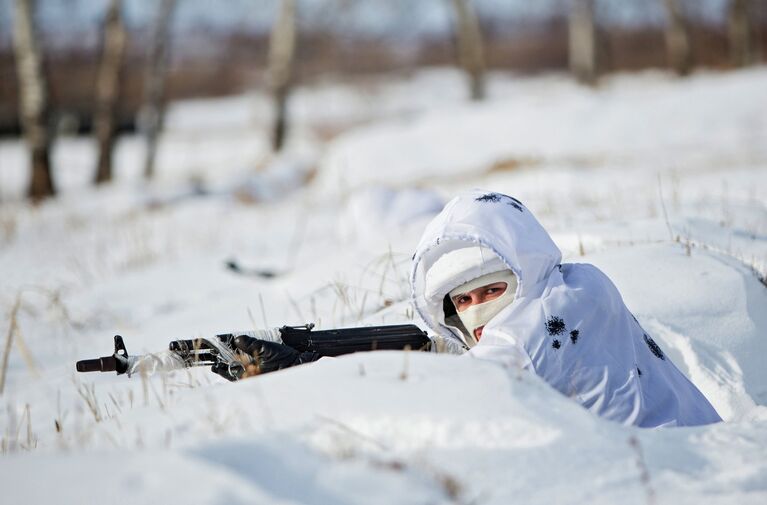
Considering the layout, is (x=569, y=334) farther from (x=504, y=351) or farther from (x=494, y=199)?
(x=494, y=199)

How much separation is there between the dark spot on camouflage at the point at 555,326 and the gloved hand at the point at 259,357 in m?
0.83

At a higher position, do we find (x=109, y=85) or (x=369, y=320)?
(x=109, y=85)

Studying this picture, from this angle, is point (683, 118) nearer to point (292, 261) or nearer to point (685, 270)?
point (292, 261)

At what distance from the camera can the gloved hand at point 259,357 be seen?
242cm

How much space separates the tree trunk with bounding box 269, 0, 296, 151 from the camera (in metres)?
14.3

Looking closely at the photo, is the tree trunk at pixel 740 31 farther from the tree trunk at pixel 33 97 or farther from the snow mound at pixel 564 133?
the tree trunk at pixel 33 97

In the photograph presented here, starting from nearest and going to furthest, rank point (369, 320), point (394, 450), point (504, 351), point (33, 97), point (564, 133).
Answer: point (394, 450)
point (504, 351)
point (369, 320)
point (33, 97)
point (564, 133)

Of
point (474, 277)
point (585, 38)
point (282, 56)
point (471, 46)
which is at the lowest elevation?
point (474, 277)

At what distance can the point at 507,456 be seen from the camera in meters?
1.71

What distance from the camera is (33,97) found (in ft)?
37.9

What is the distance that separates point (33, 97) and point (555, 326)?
11.1 meters

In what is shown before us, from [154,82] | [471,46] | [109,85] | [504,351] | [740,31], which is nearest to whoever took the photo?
[504,351]

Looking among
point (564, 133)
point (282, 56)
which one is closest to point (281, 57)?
point (282, 56)

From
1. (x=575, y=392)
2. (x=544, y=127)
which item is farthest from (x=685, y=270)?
(x=544, y=127)
